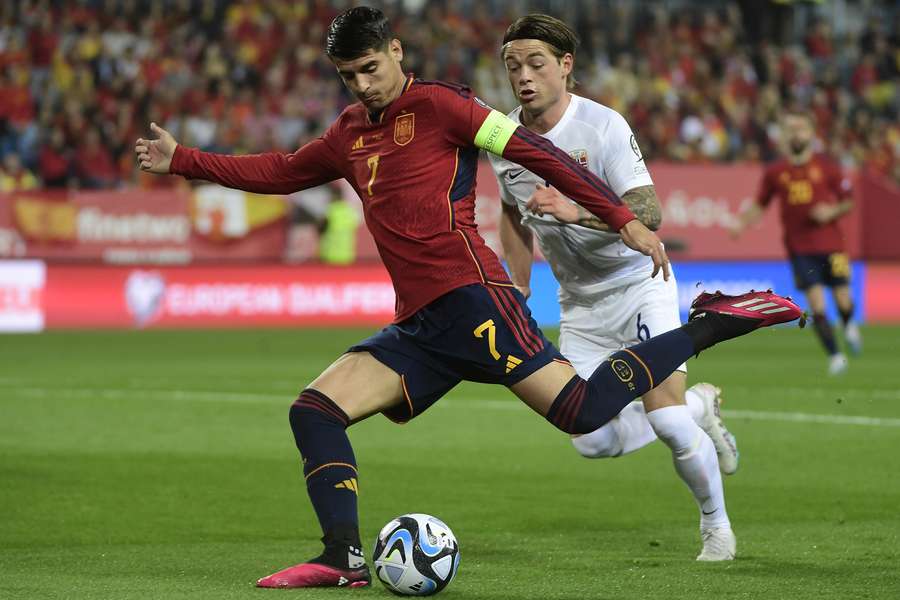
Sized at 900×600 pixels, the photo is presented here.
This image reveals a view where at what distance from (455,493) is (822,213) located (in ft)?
28.0

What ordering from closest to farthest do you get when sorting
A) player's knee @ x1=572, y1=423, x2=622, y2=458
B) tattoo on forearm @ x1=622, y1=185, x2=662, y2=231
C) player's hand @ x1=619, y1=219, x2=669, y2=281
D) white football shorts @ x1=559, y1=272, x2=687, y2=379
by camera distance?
player's hand @ x1=619, y1=219, x2=669, y2=281
tattoo on forearm @ x1=622, y1=185, x2=662, y2=231
white football shorts @ x1=559, y1=272, x2=687, y2=379
player's knee @ x1=572, y1=423, x2=622, y2=458

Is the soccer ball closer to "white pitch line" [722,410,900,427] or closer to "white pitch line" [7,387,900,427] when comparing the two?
"white pitch line" [722,410,900,427]

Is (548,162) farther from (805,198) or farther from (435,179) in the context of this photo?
(805,198)

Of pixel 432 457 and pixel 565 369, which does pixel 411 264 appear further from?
pixel 432 457

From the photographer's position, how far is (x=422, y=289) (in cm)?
559

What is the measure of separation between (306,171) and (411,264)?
670mm

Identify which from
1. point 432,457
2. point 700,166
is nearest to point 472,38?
point 700,166

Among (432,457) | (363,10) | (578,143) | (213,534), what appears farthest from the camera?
(432,457)

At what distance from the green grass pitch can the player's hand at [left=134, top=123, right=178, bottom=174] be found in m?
1.59

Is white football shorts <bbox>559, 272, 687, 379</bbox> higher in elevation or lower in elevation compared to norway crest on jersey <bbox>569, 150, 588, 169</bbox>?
lower

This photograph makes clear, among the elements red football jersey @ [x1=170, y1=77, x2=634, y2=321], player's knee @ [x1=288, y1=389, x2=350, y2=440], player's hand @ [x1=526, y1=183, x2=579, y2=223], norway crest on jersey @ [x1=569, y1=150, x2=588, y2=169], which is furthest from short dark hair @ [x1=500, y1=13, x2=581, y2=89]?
player's knee @ [x1=288, y1=389, x2=350, y2=440]

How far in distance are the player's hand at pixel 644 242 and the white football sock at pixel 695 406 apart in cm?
176

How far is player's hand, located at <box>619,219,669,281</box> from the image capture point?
17.3 ft

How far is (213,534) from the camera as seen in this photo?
6.95 m
